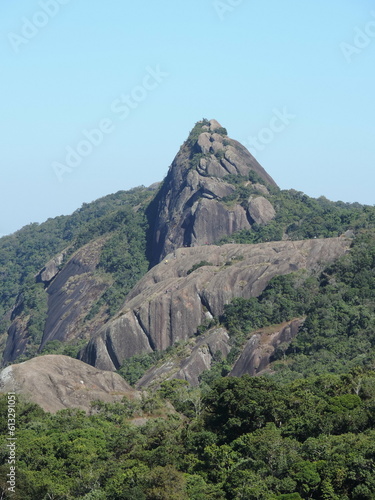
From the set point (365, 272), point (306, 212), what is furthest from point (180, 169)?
point (365, 272)

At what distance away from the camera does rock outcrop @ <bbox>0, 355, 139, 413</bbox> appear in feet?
212

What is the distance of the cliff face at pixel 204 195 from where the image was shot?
13888cm

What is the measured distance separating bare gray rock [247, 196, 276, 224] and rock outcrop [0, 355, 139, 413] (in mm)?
69636

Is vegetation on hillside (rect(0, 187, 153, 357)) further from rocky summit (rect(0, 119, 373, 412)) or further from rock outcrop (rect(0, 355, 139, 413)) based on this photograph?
rock outcrop (rect(0, 355, 139, 413))

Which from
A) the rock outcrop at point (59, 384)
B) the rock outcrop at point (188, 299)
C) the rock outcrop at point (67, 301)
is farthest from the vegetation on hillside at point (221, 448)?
the rock outcrop at point (67, 301)

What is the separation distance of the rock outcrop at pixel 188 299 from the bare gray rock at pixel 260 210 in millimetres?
31741

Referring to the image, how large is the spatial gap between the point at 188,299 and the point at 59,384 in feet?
111

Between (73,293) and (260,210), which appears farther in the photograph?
(73,293)

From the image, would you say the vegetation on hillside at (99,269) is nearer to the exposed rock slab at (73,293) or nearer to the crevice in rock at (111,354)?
the exposed rock slab at (73,293)

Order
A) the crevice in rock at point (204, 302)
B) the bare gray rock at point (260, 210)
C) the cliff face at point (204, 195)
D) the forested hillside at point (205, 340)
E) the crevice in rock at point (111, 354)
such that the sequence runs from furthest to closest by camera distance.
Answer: the cliff face at point (204, 195)
the bare gray rock at point (260, 210)
the crevice in rock at point (204, 302)
the crevice in rock at point (111, 354)
the forested hillside at point (205, 340)

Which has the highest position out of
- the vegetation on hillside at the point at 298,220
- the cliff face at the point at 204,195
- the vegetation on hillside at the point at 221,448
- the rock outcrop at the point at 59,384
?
the cliff face at the point at 204,195

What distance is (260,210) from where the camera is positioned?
13788 cm

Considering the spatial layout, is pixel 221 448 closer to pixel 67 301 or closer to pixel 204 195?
pixel 67 301

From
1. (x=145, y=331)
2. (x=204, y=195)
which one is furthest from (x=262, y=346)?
(x=204, y=195)
